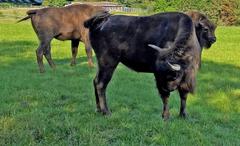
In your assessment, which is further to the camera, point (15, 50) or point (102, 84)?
point (15, 50)

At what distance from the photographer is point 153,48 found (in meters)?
6.82

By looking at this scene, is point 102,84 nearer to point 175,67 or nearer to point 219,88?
point 175,67

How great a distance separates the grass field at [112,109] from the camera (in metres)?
5.92

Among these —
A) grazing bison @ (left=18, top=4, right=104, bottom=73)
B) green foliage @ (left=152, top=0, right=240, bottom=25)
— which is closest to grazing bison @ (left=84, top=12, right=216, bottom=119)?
grazing bison @ (left=18, top=4, right=104, bottom=73)

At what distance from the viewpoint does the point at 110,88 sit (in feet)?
32.3

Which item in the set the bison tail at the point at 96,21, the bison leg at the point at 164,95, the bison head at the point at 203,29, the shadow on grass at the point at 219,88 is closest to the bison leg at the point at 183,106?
the bison leg at the point at 164,95

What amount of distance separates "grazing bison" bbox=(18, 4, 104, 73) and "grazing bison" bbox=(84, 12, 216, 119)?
4.83 metres

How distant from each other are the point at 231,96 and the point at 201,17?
1.93 m

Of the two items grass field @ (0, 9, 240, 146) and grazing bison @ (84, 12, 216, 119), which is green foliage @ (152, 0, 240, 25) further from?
grazing bison @ (84, 12, 216, 119)

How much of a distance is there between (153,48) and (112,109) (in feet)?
4.90

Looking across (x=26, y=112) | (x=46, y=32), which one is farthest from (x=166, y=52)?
(x=46, y=32)

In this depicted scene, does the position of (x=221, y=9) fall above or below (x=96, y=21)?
below

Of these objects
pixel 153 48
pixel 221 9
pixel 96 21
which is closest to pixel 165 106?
pixel 153 48

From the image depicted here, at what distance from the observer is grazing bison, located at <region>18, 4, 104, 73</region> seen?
1220cm
